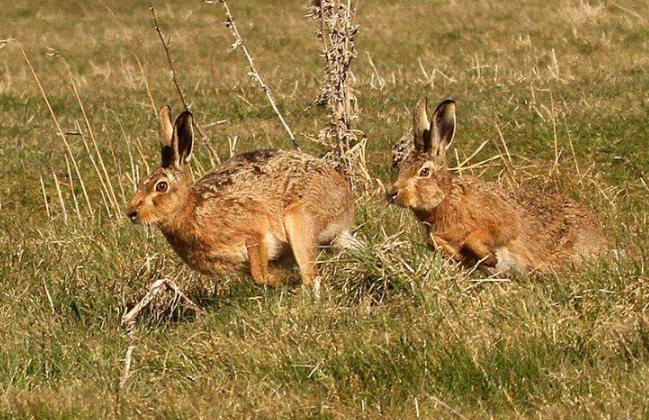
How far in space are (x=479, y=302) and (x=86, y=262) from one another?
2.56m

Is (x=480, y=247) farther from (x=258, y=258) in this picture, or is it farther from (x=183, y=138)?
(x=183, y=138)

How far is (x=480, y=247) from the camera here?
659cm

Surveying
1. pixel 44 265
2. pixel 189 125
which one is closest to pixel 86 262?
pixel 44 265

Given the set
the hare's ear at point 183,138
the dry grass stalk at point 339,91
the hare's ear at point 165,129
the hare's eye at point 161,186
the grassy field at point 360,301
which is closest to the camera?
the grassy field at point 360,301

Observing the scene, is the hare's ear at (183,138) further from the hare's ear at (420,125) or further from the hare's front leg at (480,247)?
the hare's front leg at (480,247)

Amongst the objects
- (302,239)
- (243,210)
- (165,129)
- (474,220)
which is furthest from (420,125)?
(165,129)

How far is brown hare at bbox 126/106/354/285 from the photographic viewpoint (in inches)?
254

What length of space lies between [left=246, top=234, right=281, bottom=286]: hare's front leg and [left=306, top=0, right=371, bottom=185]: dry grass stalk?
191 cm

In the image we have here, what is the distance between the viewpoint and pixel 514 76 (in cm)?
1320

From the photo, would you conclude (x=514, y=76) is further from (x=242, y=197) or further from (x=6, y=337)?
(x=6, y=337)

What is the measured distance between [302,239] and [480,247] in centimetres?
93

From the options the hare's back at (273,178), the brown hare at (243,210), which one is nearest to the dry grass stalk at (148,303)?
the brown hare at (243,210)

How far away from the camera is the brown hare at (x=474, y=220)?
6.59m

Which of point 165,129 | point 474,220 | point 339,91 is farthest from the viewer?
point 339,91
